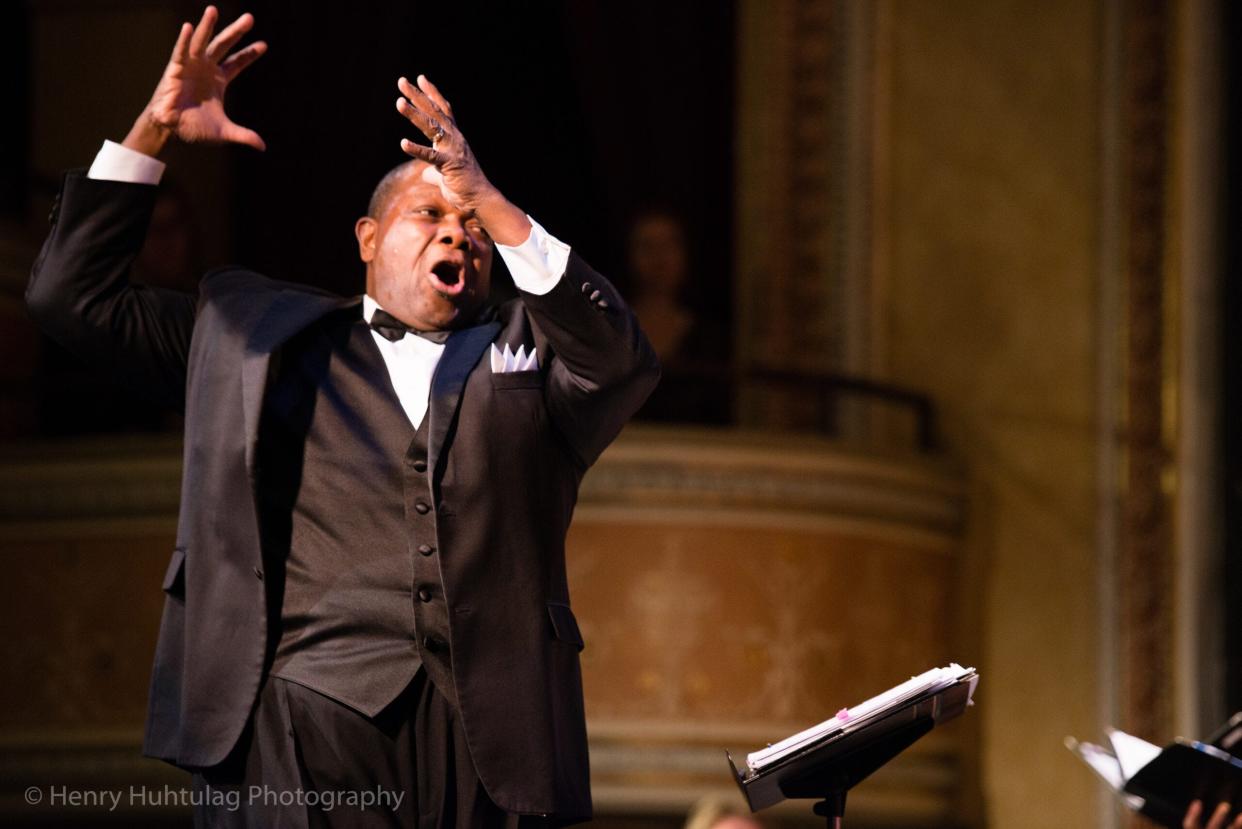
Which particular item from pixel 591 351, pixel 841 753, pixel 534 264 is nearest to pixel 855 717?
pixel 841 753

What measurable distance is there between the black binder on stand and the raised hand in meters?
0.70

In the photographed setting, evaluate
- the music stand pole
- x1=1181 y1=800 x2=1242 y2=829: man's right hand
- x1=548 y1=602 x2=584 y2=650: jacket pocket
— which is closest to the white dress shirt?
x1=548 y1=602 x2=584 y2=650: jacket pocket

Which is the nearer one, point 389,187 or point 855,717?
point 855,717

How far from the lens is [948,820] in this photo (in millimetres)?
5914

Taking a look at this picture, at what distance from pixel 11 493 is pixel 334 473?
342 cm

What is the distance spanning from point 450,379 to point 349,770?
49 centimetres

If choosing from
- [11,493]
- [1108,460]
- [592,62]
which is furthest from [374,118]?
[1108,460]

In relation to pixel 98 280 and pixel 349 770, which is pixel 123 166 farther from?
pixel 349 770

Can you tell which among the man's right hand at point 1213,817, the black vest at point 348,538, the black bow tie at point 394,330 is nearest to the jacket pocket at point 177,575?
the black vest at point 348,538

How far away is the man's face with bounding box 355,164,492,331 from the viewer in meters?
2.53

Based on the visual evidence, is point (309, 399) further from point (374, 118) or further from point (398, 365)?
point (374, 118)

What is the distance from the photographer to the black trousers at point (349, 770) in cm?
228

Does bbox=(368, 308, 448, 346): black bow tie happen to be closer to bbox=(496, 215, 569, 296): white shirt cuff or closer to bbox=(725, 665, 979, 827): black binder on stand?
bbox=(496, 215, 569, 296): white shirt cuff

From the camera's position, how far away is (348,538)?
236 cm
